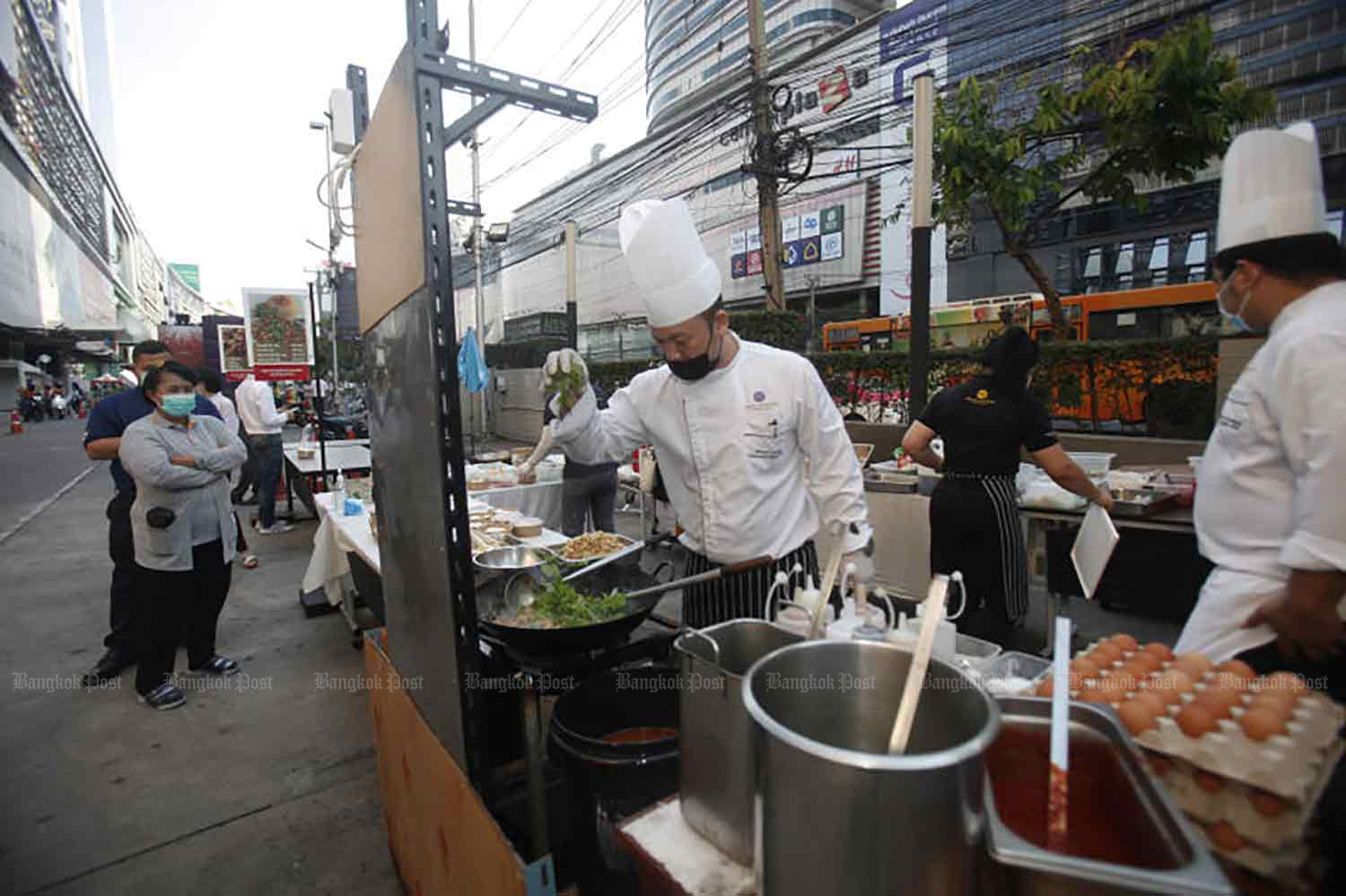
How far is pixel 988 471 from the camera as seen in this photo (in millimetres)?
3346

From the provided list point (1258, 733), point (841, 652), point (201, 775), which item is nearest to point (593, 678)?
point (841, 652)

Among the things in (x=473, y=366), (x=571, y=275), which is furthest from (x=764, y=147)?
(x=473, y=366)

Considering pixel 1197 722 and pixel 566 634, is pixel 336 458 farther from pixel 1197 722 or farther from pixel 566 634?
pixel 1197 722

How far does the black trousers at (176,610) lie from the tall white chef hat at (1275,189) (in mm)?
4996

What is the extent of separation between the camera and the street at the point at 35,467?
9.98 m

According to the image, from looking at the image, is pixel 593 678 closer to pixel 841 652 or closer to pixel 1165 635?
pixel 841 652

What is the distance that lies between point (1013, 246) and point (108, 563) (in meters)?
10.2

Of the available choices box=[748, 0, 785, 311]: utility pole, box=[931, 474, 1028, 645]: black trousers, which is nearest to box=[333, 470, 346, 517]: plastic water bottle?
box=[931, 474, 1028, 645]: black trousers

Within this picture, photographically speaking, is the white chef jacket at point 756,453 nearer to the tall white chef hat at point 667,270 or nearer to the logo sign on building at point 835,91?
the tall white chef hat at point 667,270

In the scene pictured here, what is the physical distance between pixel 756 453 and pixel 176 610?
381 centimetres

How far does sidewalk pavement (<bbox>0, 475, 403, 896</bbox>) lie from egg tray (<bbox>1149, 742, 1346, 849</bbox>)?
2.68 metres

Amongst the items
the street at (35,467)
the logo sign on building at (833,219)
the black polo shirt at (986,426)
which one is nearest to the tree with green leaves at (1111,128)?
the black polo shirt at (986,426)

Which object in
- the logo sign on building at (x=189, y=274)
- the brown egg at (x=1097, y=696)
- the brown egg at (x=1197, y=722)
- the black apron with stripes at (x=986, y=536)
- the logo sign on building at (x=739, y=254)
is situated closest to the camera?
the brown egg at (x=1197, y=722)

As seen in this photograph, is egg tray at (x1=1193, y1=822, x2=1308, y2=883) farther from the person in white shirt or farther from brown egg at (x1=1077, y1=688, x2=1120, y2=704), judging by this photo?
the person in white shirt
